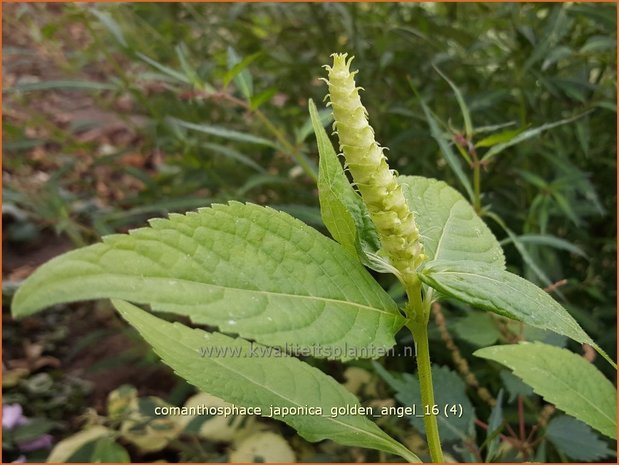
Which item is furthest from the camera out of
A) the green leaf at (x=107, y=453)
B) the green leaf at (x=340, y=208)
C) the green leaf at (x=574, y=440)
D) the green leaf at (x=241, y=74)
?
the green leaf at (x=107, y=453)

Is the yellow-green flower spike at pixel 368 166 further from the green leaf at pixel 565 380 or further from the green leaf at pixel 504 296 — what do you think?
the green leaf at pixel 565 380

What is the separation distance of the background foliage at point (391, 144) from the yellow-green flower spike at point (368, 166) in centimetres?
43

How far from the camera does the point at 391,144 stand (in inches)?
51.9

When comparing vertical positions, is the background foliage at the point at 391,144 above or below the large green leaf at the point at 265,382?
above

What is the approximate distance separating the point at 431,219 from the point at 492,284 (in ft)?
0.58

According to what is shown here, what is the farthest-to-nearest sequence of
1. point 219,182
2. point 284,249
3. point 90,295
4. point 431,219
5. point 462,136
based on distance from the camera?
point 219,182 < point 462,136 < point 431,219 < point 284,249 < point 90,295

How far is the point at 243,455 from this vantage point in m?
1.27

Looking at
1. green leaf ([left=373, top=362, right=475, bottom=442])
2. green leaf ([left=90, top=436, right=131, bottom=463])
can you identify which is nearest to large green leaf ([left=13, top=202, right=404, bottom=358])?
green leaf ([left=373, top=362, right=475, bottom=442])

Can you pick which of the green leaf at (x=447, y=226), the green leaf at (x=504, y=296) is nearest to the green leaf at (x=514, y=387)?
the green leaf at (x=447, y=226)

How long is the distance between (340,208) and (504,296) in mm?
148

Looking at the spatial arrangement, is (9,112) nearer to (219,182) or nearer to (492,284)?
(219,182)

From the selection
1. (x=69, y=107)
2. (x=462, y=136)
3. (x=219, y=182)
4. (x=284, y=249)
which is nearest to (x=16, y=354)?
(x=219, y=182)

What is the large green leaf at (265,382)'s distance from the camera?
59cm

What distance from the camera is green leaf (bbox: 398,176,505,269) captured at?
0.65m
